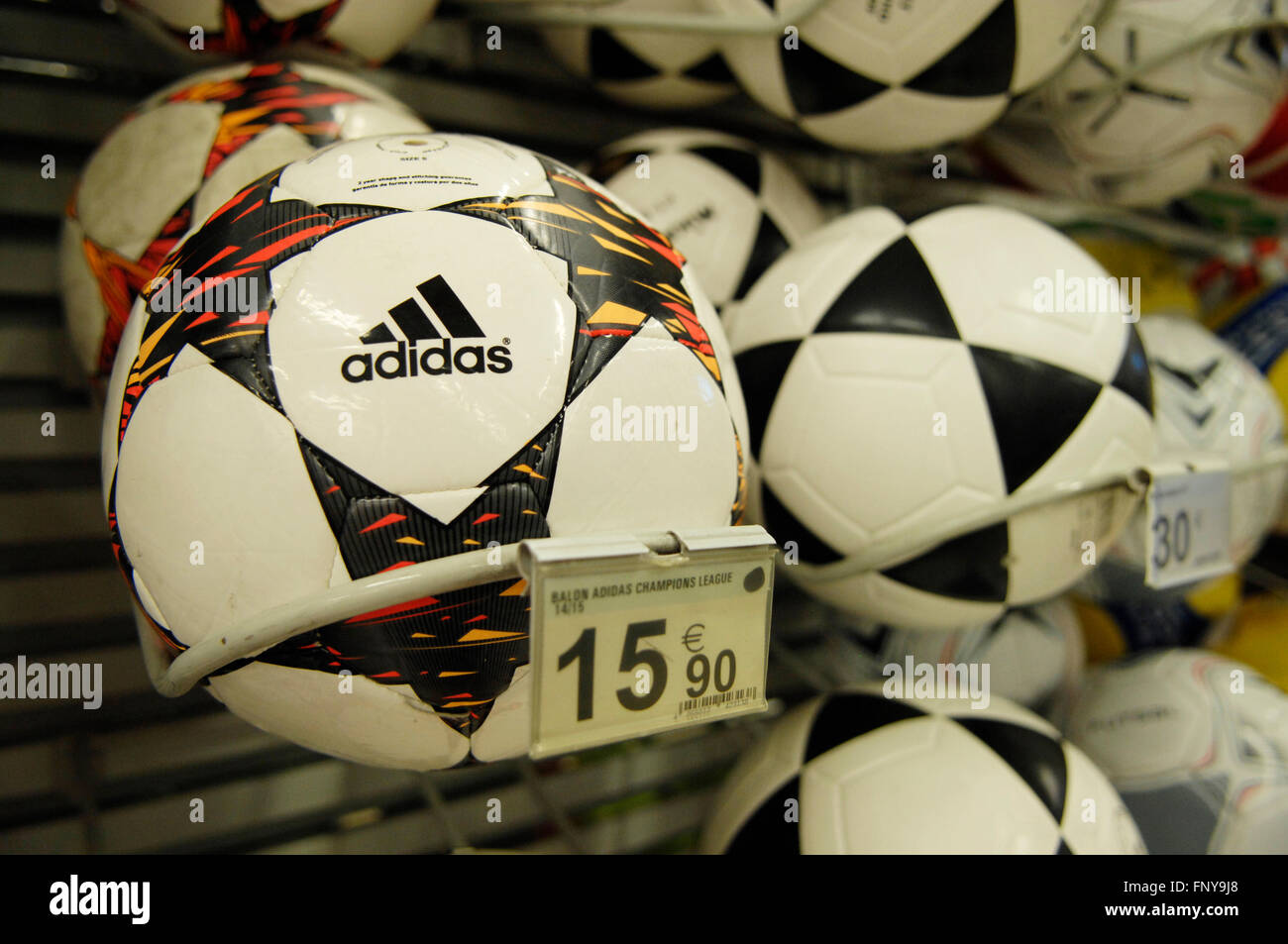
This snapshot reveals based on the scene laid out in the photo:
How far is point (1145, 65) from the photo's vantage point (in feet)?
4.33

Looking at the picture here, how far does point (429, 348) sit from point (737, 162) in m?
0.83

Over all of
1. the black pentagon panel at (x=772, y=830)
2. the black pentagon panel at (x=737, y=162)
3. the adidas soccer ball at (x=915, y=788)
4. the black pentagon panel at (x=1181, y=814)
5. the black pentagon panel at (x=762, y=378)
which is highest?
the black pentagon panel at (x=737, y=162)

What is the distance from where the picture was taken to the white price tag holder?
608mm

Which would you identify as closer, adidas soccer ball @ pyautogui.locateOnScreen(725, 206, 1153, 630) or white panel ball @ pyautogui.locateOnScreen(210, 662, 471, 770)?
white panel ball @ pyautogui.locateOnScreen(210, 662, 471, 770)

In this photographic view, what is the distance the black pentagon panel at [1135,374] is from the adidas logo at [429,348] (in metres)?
0.81

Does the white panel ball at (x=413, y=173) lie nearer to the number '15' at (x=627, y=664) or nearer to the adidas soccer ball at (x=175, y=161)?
the adidas soccer ball at (x=175, y=161)

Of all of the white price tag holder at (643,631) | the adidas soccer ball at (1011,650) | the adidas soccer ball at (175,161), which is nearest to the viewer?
the white price tag holder at (643,631)

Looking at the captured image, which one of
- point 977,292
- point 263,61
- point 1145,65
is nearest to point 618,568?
point 977,292

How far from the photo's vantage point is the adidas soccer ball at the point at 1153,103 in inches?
51.8

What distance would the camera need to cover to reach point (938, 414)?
988 mm

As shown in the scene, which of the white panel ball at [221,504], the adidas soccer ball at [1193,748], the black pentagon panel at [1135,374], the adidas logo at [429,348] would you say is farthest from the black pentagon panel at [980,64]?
the adidas soccer ball at [1193,748]

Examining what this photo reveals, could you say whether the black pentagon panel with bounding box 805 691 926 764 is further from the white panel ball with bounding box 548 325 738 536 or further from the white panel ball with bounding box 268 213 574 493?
the white panel ball with bounding box 268 213 574 493

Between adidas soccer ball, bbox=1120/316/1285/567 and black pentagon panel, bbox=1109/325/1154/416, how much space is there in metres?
0.37

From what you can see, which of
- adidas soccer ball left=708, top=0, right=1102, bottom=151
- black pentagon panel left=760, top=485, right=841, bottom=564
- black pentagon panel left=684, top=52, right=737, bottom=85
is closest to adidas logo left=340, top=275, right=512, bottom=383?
black pentagon panel left=760, top=485, right=841, bottom=564
